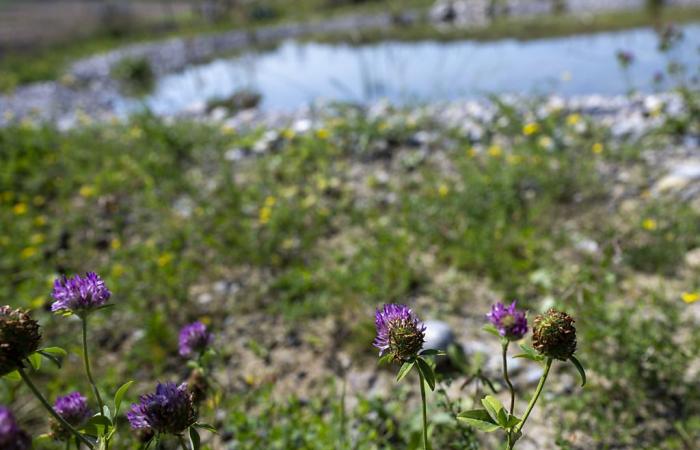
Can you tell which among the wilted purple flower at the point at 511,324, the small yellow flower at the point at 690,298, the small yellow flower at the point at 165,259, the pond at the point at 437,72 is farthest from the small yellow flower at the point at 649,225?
the small yellow flower at the point at 165,259

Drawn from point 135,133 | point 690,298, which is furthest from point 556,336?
point 135,133

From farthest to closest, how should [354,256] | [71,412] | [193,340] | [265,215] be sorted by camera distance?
1. [265,215]
2. [354,256]
3. [193,340]
4. [71,412]

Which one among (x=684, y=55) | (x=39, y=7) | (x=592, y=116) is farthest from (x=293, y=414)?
(x=39, y=7)

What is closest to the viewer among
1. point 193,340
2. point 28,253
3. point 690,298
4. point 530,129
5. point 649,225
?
point 193,340

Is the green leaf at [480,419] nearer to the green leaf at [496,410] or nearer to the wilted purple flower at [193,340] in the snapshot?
the green leaf at [496,410]

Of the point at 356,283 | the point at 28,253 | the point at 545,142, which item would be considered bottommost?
the point at 28,253

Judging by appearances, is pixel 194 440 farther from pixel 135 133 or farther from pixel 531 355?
pixel 135 133

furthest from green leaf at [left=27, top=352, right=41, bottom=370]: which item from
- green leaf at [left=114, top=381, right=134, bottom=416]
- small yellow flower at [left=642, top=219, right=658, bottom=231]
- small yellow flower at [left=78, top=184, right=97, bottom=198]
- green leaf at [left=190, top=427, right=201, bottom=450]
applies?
small yellow flower at [left=78, top=184, right=97, bottom=198]

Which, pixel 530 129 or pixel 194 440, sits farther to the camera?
pixel 530 129
